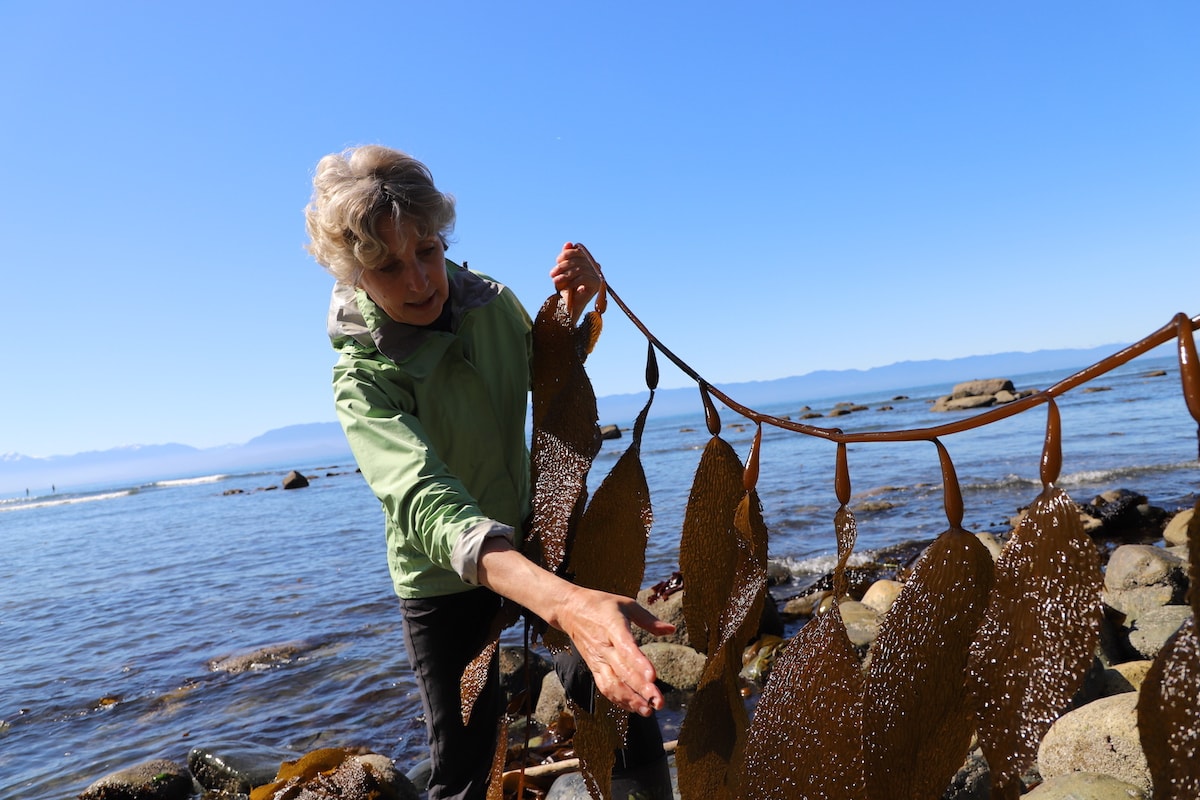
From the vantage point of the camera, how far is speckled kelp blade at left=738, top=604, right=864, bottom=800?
89 centimetres

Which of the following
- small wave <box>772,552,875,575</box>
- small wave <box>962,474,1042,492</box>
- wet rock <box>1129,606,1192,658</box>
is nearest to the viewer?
wet rock <box>1129,606,1192,658</box>

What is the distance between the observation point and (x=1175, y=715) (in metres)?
0.63

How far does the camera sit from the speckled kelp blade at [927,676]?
806mm

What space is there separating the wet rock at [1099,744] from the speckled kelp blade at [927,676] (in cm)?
301

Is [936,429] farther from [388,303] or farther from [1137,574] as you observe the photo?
[1137,574]

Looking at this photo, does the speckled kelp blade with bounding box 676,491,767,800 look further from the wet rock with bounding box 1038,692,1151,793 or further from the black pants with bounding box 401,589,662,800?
the wet rock with bounding box 1038,692,1151,793

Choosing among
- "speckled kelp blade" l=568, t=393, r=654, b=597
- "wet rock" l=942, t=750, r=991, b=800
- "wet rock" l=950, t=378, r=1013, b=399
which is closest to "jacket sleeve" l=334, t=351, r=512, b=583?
"speckled kelp blade" l=568, t=393, r=654, b=597

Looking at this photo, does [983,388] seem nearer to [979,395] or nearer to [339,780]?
[979,395]

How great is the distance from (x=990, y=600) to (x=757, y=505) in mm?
322

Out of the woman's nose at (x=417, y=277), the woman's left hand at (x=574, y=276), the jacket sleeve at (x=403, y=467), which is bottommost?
the jacket sleeve at (x=403, y=467)

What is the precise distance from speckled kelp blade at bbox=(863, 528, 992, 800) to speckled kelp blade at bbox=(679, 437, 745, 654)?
271 millimetres

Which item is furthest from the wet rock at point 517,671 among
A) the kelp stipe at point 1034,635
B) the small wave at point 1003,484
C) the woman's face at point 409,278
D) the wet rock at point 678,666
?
the small wave at point 1003,484

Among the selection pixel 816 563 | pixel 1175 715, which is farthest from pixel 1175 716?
pixel 816 563

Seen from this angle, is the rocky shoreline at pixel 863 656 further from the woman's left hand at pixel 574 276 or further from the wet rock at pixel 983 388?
the wet rock at pixel 983 388
